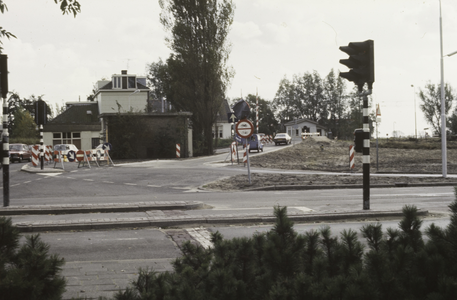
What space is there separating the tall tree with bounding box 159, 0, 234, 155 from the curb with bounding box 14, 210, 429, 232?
30.1 m

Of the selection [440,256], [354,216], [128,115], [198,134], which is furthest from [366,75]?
[198,134]

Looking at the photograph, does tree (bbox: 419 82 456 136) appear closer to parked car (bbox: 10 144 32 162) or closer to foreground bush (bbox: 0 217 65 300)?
parked car (bbox: 10 144 32 162)

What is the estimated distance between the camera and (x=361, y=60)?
9.06 metres

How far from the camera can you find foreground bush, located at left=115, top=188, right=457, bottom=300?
2.19 meters

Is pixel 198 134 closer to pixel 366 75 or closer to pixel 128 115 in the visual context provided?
pixel 128 115

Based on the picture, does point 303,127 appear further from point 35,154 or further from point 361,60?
point 361,60

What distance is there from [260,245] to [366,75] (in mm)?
7285

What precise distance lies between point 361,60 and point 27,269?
26.8 feet

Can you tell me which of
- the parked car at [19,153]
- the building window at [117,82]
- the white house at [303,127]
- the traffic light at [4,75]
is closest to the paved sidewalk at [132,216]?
the traffic light at [4,75]

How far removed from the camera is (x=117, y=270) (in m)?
5.11

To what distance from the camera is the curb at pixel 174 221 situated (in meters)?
7.71

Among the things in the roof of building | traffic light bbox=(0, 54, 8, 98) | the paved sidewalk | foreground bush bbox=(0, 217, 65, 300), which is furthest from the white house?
foreground bush bbox=(0, 217, 65, 300)

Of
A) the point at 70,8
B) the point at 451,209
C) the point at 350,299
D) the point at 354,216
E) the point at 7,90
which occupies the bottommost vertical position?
the point at 354,216

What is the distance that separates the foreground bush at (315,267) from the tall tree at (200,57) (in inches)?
1406
